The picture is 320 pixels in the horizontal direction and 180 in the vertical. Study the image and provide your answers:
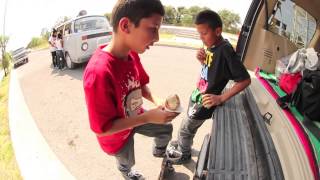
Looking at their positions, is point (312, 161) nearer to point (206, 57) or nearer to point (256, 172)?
point (256, 172)

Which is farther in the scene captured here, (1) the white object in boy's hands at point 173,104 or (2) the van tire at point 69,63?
(2) the van tire at point 69,63

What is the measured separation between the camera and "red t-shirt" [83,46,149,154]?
1.74 m

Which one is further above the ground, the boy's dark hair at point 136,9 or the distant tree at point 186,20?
the boy's dark hair at point 136,9

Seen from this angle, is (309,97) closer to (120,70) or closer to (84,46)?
(120,70)

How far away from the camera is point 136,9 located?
173cm

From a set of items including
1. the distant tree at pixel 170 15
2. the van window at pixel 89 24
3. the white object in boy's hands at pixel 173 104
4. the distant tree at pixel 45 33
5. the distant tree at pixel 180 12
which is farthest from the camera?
the distant tree at pixel 170 15

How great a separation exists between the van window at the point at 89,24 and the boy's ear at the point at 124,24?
25.7 feet

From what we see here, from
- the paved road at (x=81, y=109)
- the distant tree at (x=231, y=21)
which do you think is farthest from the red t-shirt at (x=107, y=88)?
the distant tree at (x=231, y=21)

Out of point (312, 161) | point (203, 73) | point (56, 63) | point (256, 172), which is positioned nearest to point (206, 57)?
point (203, 73)

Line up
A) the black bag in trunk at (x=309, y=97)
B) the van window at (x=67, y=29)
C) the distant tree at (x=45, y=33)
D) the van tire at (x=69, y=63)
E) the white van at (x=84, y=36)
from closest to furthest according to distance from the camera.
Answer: the black bag in trunk at (x=309, y=97), the white van at (x=84, y=36), the van window at (x=67, y=29), the van tire at (x=69, y=63), the distant tree at (x=45, y=33)

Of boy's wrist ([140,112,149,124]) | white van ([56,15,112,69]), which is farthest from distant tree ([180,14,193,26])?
boy's wrist ([140,112,149,124])

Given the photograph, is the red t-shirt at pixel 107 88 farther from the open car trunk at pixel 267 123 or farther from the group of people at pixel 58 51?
the group of people at pixel 58 51

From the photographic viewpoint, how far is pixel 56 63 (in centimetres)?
→ 1070

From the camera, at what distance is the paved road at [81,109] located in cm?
364
